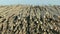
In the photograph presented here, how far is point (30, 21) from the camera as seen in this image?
174 cm

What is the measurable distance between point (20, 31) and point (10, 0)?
680 millimetres

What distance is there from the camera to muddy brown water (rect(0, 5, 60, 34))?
5.50ft

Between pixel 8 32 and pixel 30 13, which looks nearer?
pixel 8 32

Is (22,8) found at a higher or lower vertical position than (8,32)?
higher

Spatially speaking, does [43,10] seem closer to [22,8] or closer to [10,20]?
[22,8]

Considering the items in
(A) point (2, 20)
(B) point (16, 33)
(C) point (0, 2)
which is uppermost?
(C) point (0, 2)

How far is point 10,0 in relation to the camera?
2250 mm

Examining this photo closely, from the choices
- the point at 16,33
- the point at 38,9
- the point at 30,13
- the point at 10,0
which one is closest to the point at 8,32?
the point at 16,33

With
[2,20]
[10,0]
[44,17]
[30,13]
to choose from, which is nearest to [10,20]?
[2,20]

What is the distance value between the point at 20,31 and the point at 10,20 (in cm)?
18

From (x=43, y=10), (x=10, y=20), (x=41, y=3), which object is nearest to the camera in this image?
(x=10, y=20)

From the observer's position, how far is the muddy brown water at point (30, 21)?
66.1 inches

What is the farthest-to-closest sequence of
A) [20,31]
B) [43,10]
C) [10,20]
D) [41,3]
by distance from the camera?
[41,3] → [43,10] → [10,20] → [20,31]

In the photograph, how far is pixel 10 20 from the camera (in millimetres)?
1783
